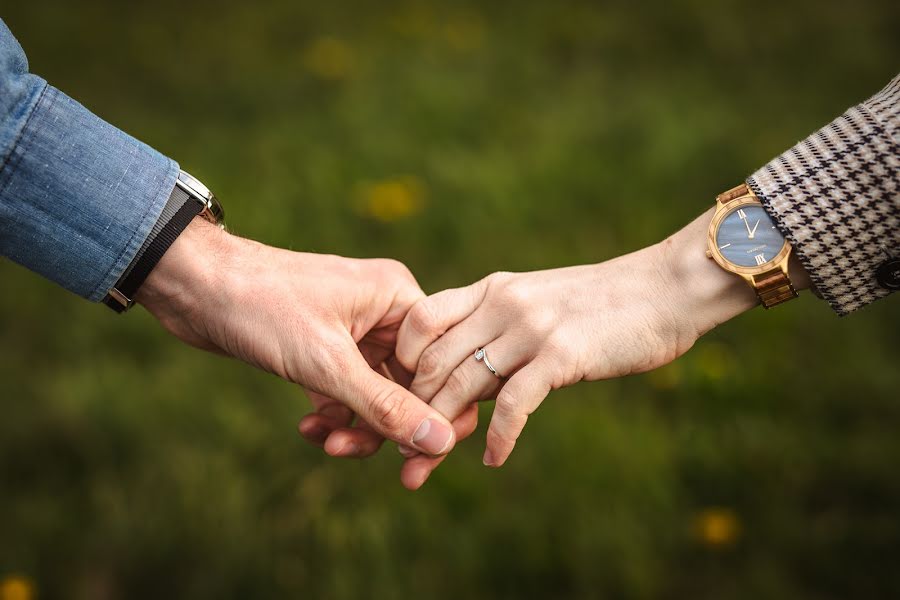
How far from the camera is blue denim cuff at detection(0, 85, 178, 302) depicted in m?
1.53

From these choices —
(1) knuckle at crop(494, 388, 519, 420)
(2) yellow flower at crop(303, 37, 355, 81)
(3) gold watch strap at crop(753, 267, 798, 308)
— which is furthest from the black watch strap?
(2) yellow flower at crop(303, 37, 355, 81)

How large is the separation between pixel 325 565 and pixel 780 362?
56.8 inches

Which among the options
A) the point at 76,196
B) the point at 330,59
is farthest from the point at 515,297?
the point at 330,59

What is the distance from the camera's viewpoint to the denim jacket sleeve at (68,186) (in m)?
1.51

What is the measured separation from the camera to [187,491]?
2.03 metres

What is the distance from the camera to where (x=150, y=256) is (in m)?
1.65

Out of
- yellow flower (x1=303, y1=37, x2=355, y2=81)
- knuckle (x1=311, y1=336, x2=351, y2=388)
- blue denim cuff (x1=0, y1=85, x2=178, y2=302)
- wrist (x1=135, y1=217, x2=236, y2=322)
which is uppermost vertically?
blue denim cuff (x1=0, y1=85, x2=178, y2=302)

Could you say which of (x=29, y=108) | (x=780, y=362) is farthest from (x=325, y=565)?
(x=780, y=362)

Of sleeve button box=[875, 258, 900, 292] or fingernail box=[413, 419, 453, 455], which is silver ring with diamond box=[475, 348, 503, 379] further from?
sleeve button box=[875, 258, 900, 292]

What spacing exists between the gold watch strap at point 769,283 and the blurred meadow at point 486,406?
0.65m

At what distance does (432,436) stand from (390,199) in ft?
4.66

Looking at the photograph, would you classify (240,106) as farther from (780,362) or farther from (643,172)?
(780,362)

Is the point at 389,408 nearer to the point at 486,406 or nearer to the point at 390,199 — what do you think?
the point at 486,406

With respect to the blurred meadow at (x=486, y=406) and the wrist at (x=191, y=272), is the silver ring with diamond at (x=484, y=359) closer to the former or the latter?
the blurred meadow at (x=486, y=406)
